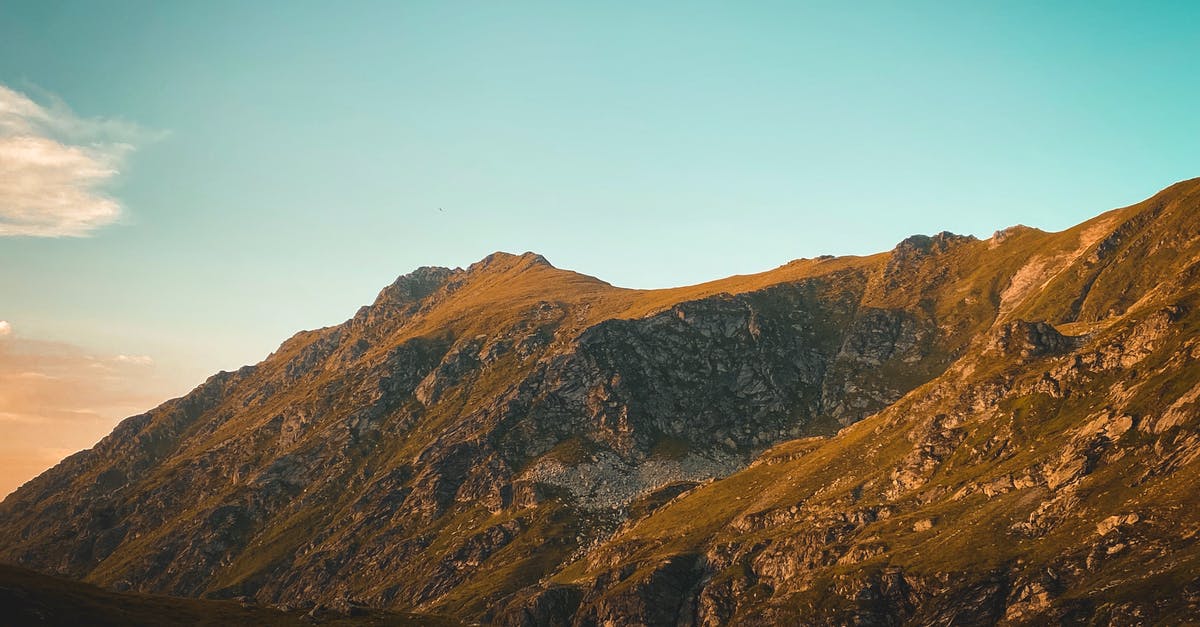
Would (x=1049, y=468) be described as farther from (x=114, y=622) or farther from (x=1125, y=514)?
(x=114, y=622)

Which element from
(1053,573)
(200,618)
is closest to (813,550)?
(1053,573)

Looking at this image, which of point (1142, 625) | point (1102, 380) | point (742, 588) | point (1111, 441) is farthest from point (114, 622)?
point (1102, 380)

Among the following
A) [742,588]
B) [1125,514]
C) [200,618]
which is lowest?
[742,588]

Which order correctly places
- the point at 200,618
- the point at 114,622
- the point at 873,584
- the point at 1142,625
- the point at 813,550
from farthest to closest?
the point at 813,550, the point at 873,584, the point at 200,618, the point at 114,622, the point at 1142,625

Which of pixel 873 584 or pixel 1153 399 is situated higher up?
pixel 1153 399

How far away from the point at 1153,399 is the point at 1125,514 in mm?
37788

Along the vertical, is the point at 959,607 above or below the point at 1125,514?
below

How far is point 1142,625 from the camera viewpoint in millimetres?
118812

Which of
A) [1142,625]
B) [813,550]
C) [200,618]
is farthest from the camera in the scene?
[813,550]

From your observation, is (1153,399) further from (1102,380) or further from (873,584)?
(873,584)

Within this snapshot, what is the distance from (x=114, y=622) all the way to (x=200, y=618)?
1670 cm

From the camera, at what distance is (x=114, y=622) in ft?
422

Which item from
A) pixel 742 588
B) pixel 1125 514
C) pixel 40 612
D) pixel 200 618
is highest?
pixel 40 612

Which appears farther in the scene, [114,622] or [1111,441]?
[1111,441]
